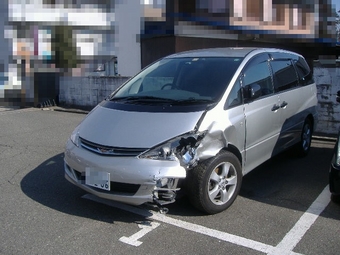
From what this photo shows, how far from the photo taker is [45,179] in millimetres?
5094

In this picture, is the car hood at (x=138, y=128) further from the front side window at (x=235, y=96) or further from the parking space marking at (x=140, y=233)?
the parking space marking at (x=140, y=233)

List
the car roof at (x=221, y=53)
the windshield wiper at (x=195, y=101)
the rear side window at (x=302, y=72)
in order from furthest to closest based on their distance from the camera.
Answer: the rear side window at (x=302, y=72)
the car roof at (x=221, y=53)
the windshield wiper at (x=195, y=101)

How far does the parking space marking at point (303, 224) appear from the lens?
3.30m

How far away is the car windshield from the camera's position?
4250mm

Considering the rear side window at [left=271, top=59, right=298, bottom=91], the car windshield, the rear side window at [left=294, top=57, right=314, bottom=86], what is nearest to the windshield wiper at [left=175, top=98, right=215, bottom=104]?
the car windshield

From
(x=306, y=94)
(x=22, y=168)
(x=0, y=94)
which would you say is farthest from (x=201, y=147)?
(x=0, y=94)

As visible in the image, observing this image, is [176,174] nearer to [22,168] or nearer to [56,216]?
→ [56,216]

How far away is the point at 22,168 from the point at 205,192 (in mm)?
3200

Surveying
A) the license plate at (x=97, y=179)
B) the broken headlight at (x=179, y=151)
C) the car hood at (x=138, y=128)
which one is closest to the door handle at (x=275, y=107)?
the car hood at (x=138, y=128)

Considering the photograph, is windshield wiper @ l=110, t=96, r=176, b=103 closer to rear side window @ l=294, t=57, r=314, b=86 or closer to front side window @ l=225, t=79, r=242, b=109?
front side window @ l=225, t=79, r=242, b=109

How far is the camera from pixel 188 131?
12.1ft

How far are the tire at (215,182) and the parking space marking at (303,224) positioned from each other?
0.72 meters

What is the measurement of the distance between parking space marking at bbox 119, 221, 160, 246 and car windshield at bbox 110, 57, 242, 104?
4.32 feet

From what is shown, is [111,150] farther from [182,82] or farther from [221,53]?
[221,53]
